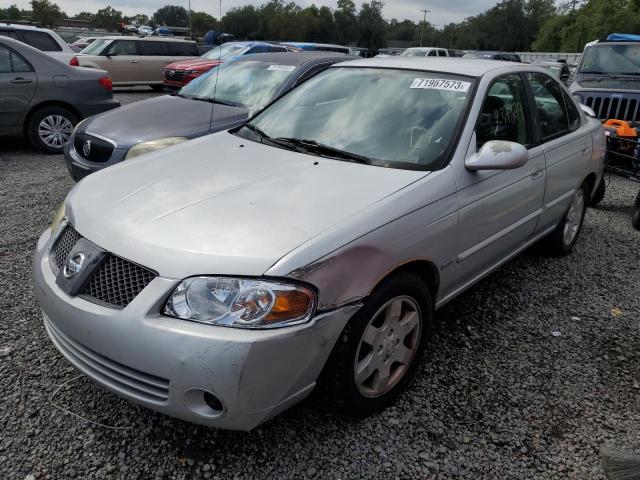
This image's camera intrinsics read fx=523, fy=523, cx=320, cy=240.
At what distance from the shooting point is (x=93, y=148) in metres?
5.18

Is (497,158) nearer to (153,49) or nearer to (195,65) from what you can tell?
(195,65)

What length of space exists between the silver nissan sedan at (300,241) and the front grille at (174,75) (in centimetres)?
1089

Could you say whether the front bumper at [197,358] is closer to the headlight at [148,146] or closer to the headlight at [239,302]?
the headlight at [239,302]

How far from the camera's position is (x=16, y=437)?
232cm

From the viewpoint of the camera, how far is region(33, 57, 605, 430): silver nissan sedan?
1959mm

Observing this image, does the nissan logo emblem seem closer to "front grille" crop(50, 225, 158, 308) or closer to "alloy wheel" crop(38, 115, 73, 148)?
"front grille" crop(50, 225, 158, 308)

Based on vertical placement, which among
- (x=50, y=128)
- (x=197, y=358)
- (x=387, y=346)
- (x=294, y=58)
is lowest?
(x=387, y=346)

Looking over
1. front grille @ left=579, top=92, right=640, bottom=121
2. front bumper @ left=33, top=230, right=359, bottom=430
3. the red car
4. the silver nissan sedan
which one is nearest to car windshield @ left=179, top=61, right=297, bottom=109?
the silver nissan sedan

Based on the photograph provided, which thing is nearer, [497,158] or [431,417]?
[431,417]

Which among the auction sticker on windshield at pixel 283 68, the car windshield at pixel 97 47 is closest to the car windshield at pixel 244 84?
the auction sticker on windshield at pixel 283 68

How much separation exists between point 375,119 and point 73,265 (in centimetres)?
180

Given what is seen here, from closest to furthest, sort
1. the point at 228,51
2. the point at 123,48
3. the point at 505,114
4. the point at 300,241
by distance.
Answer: the point at 300,241, the point at 505,114, the point at 228,51, the point at 123,48

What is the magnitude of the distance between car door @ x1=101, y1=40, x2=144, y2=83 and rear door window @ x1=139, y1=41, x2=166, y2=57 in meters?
0.22

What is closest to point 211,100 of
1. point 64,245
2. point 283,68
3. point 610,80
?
point 283,68
